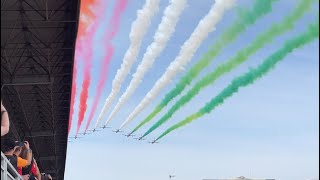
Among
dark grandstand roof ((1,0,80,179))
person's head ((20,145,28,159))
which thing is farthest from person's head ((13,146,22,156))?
dark grandstand roof ((1,0,80,179))

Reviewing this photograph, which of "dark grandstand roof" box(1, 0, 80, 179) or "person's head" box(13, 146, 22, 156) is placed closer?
"person's head" box(13, 146, 22, 156)

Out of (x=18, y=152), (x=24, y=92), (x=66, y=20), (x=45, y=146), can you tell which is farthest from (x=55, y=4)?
(x=45, y=146)

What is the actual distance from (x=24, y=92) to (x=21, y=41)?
11838 millimetres

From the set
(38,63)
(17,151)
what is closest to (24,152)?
(17,151)

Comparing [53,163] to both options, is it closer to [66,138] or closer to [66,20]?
[66,138]

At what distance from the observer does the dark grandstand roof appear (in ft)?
74.6

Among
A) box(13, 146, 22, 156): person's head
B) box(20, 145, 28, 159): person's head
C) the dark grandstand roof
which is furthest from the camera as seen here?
the dark grandstand roof

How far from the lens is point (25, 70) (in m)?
30.7

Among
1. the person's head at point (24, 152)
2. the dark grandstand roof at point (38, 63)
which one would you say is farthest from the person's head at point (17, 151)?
the dark grandstand roof at point (38, 63)

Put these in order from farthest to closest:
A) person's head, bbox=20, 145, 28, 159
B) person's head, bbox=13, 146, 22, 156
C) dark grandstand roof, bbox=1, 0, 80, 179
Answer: dark grandstand roof, bbox=1, 0, 80, 179, person's head, bbox=20, 145, 28, 159, person's head, bbox=13, 146, 22, 156

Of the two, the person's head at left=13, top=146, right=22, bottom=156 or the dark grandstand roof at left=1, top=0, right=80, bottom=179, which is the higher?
the dark grandstand roof at left=1, top=0, right=80, bottom=179

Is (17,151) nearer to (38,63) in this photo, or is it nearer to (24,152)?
(24,152)

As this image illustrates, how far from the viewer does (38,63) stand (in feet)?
96.0

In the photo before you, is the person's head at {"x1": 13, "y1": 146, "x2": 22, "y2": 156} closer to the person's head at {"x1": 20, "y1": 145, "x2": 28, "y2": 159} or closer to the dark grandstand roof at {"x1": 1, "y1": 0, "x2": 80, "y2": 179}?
the person's head at {"x1": 20, "y1": 145, "x2": 28, "y2": 159}
